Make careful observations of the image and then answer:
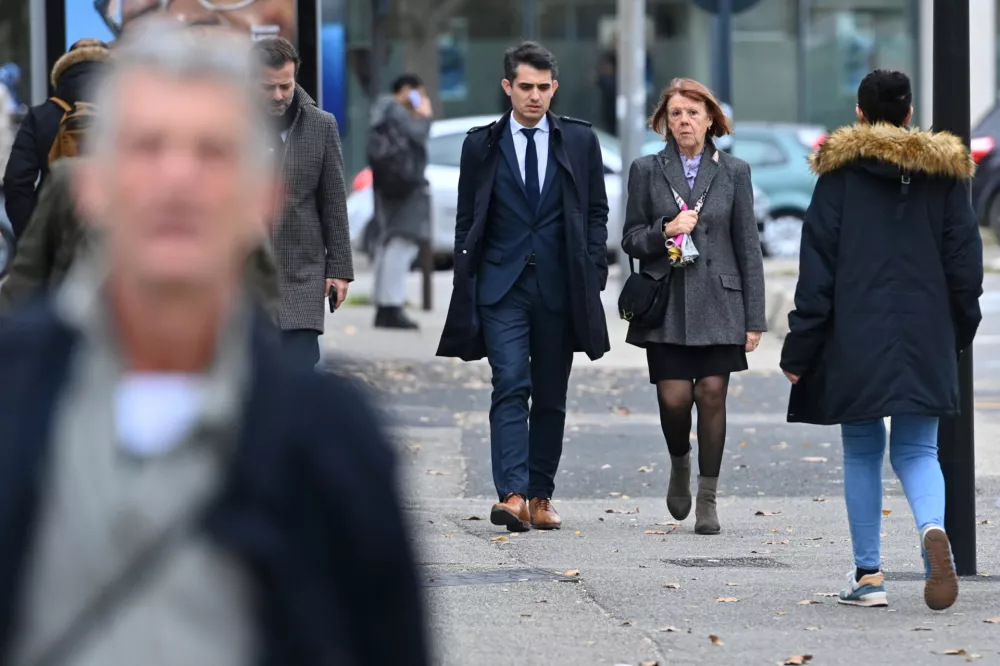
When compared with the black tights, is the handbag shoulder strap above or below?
above

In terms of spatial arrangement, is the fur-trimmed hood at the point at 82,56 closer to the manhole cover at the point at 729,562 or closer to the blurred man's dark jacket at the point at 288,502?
the manhole cover at the point at 729,562

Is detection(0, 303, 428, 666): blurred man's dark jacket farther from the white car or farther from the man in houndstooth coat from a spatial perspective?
the white car

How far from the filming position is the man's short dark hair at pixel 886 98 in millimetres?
6156

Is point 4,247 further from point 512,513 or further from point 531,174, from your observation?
point 512,513

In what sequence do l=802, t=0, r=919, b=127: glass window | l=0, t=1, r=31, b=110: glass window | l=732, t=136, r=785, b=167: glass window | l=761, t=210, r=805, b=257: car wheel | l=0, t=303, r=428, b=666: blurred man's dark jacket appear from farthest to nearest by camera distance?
l=802, t=0, r=919, b=127: glass window, l=0, t=1, r=31, b=110: glass window, l=732, t=136, r=785, b=167: glass window, l=761, t=210, r=805, b=257: car wheel, l=0, t=303, r=428, b=666: blurred man's dark jacket

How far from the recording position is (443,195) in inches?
805

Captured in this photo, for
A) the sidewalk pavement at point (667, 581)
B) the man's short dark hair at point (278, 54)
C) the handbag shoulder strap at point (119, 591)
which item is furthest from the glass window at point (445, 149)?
the handbag shoulder strap at point (119, 591)

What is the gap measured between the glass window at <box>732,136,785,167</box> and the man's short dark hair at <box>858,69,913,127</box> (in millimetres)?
16480

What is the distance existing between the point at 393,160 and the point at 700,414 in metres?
7.83

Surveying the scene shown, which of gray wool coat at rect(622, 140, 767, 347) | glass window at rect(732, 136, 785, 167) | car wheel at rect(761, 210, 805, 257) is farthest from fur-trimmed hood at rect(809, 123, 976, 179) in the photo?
glass window at rect(732, 136, 785, 167)

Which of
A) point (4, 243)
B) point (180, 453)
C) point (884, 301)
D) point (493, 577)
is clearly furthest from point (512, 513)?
point (4, 243)

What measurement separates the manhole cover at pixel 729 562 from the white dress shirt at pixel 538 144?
66.3 inches

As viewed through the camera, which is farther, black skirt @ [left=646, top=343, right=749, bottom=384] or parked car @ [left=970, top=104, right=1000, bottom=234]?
parked car @ [left=970, top=104, right=1000, bottom=234]

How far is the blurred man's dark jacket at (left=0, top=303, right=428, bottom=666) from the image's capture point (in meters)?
1.70
